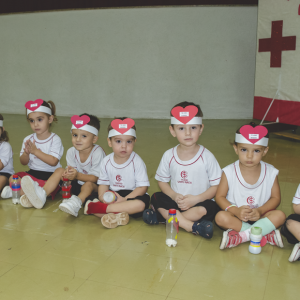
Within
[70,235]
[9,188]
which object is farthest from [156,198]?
[9,188]

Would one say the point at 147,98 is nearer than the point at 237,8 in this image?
No

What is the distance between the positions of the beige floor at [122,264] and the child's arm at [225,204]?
20 cm

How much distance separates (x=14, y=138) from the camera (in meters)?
5.60

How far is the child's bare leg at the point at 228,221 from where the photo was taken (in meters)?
2.16

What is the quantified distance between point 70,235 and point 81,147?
80cm

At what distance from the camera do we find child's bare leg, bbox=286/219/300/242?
201 centimetres

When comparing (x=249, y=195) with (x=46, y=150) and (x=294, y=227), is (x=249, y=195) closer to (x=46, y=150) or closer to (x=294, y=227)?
(x=294, y=227)

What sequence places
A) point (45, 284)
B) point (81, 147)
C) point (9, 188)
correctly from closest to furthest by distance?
point (45, 284) → point (81, 147) → point (9, 188)

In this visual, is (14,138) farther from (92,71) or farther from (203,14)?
(203,14)

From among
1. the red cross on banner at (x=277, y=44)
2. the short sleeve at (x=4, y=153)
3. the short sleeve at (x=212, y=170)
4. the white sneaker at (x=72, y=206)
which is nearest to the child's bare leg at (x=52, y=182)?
the white sneaker at (x=72, y=206)

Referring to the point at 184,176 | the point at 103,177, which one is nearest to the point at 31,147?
the point at 103,177

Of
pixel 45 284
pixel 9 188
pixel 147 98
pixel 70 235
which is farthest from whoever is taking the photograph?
pixel 147 98

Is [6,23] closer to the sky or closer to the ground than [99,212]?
closer to the sky

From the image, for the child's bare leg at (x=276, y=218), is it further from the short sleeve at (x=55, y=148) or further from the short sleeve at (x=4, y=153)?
the short sleeve at (x=4, y=153)
